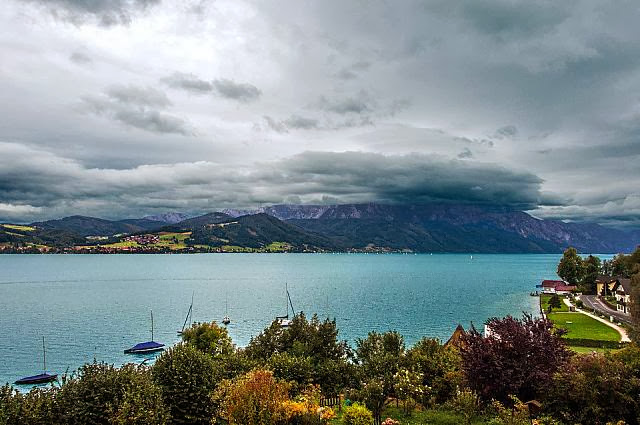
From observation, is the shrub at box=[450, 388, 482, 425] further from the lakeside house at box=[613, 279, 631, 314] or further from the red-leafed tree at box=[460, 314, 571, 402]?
the lakeside house at box=[613, 279, 631, 314]

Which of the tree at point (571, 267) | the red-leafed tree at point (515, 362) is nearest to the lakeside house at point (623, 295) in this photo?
the tree at point (571, 267)

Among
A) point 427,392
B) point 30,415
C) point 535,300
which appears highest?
point 30,415

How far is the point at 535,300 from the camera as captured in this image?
132 meters

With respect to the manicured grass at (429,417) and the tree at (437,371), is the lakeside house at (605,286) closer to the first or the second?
the tree at (437,371)

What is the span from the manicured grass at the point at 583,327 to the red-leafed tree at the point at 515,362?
3851 cm

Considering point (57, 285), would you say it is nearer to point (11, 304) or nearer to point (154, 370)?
point (11, 304)

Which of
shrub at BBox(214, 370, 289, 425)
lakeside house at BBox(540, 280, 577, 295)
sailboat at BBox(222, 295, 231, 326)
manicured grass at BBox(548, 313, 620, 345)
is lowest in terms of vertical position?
sailboat at BBox(222, 295, 231, 326)

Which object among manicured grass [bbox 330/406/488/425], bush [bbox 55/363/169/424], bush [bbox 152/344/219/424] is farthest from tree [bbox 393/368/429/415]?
bush [bbox 55/363/169/424]

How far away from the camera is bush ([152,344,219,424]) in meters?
28.5

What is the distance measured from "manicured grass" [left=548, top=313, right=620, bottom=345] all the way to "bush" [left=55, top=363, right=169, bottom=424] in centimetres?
5712

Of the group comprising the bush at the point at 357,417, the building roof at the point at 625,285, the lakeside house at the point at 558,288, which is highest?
the bush at the point at 357,417

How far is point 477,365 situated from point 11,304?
456ft

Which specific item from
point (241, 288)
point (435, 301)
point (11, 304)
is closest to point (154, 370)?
point (435, 301)

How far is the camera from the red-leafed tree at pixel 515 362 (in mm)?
27219
